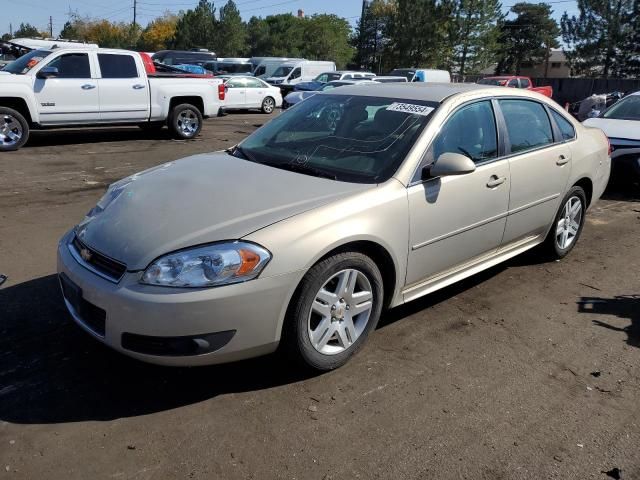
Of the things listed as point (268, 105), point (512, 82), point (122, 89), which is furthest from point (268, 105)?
point (512, 82)

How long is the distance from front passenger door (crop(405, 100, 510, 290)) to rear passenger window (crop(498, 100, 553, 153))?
0.22 m

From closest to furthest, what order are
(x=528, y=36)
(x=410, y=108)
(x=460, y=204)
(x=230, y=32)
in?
(x=460, y=204), (x=410, y=108), (x=230, y=32), (x=528, y=36)

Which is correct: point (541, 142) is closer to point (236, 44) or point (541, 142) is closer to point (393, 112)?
point (393, 112)

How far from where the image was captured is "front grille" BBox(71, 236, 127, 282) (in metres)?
2.91

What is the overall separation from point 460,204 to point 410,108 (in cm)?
74

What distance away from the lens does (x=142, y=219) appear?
10.3ft

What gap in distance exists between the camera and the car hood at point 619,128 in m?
8.26

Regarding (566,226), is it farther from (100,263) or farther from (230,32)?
(230,32)

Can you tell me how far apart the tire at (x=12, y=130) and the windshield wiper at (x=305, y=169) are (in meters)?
8.23

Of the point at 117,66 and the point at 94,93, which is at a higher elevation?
the point at 117,66

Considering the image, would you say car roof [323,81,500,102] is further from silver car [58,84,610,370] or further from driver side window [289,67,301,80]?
driver side window [289,67,301,80]

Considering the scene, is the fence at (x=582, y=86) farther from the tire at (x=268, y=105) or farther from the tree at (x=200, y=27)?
the tree at (x=200, y=27)

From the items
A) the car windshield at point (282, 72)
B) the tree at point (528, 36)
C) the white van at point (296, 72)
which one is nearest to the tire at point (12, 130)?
the white van at point (296, 72)

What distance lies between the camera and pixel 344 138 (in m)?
3.98
